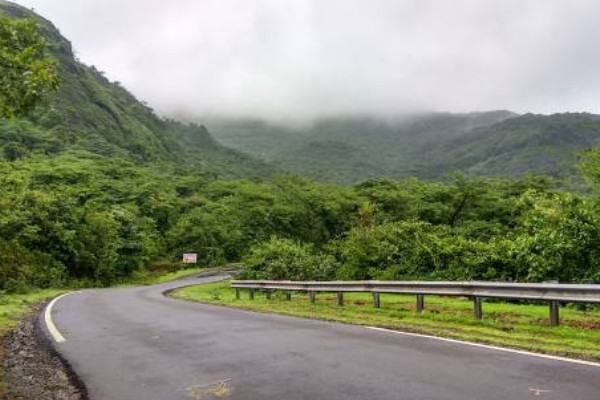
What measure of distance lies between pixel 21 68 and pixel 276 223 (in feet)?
240

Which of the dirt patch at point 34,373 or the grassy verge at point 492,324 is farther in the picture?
the grassy verge at point 492,324

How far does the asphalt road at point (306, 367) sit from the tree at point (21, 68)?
366cm

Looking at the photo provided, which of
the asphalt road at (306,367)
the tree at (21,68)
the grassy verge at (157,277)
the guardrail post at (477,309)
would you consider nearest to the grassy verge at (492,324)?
the guardrail post at (477,309)

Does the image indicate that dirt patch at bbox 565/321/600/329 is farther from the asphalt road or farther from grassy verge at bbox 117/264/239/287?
grassy verge at bbox 117/264/239/287

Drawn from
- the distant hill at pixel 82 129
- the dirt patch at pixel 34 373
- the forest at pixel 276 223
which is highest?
the distant hill at pixel 82 129

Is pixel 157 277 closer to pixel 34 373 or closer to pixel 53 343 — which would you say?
pixel 53 343

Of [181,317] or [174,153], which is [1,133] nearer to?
[174,153]

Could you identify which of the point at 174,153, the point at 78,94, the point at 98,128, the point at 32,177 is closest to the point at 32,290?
the point at 32,177

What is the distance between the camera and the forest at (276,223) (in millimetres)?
22203

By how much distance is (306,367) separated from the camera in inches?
332

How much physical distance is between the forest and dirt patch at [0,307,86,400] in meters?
3.48

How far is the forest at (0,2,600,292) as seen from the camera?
22.2m

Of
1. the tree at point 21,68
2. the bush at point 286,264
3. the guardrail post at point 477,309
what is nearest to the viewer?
the tree at point 21,68

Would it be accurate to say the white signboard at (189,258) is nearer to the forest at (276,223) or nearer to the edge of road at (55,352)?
the forest at (276,223)
